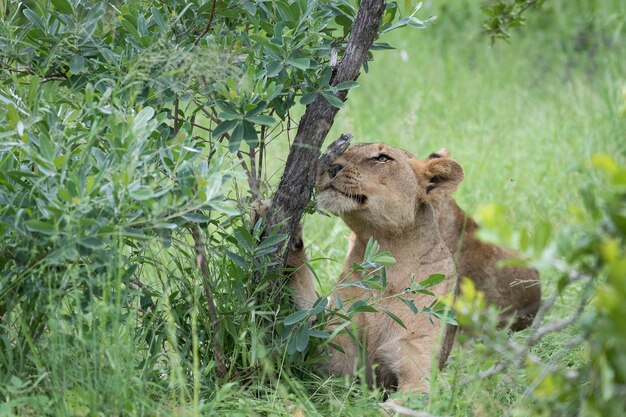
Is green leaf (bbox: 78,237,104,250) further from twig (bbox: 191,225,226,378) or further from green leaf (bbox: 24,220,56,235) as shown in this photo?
twig (bbox: 191,225,226,378)

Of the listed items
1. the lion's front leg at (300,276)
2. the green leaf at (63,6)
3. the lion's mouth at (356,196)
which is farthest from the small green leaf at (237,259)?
the green leaf at (63,6)

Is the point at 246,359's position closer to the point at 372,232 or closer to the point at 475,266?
the point at 372,232

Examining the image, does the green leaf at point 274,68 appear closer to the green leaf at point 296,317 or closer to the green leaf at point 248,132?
the green leaf at point 248,132

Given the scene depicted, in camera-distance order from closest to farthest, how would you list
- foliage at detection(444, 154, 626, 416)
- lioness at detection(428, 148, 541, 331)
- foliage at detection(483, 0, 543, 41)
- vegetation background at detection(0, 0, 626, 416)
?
foliage at detection(444, 154, 626, 416) → vegetation background at detection(0, 0, 626, 416) → foliage at detection(483, 0, 543, 41) → lioness at detection(428, 148, 541, 331)

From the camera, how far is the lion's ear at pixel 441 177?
4.35m

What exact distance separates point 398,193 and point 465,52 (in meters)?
6.24

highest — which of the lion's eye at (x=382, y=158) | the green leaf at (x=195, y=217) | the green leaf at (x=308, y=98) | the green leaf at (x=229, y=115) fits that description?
the green leaf at (x=308, y=98)

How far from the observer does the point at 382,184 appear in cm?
415

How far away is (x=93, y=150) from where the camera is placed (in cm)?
324

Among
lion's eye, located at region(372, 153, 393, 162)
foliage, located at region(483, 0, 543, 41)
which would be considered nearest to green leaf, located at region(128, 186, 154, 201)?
lion's eye, located at region(372, 153, 393, 162)

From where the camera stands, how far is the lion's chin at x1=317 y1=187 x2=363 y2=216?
3920 millimetres

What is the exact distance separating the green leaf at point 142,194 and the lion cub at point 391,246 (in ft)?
3.63

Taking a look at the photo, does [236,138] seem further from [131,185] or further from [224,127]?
[131,185]

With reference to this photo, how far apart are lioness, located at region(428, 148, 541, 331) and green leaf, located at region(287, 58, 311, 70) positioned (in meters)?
2.13
